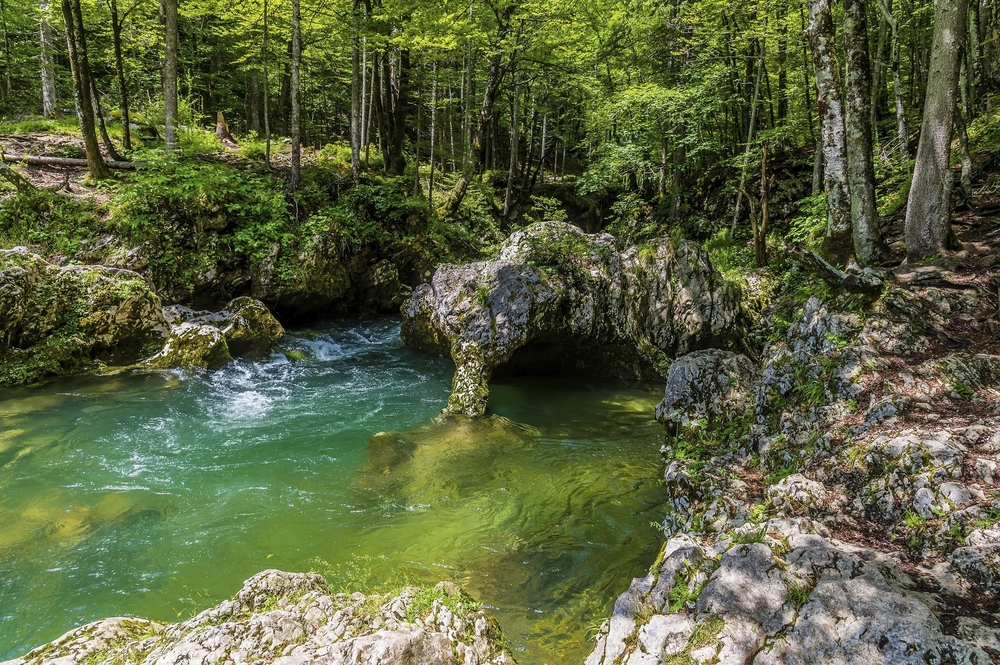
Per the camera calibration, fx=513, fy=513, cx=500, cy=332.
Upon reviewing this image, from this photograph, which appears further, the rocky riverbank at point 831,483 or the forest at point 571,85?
the forest at point 571,85

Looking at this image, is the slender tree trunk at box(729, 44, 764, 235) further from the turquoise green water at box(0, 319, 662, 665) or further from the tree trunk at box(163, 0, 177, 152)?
the tree trunk at box(163, 0, 177, 152)

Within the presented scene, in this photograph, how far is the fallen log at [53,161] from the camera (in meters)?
13.7

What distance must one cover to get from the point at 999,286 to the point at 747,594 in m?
5.75

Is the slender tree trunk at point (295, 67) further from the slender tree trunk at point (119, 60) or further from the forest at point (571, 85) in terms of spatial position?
the slender tree trunk at point (119, 60)

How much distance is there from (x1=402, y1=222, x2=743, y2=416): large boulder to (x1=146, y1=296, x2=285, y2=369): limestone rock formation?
13.8ft

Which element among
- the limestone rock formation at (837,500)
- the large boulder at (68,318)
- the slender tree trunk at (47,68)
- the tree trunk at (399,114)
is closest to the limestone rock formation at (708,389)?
the limestone rock formation at (837,500)

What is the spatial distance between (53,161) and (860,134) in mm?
19173

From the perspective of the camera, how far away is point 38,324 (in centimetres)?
977

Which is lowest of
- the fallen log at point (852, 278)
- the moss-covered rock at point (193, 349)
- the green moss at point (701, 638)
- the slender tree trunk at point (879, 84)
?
the moss-covered rock at point (193, 349)

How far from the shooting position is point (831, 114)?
7.64 meters

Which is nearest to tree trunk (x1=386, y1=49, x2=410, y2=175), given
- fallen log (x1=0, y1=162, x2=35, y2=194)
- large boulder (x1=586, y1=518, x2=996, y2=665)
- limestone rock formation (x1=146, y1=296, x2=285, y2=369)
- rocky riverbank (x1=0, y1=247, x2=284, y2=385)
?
limestone rock formation (x1=146, y1=296, x2=285, y2=369)

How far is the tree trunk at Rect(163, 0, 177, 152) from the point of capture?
13266mm

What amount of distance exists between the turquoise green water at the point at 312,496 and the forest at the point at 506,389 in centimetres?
5

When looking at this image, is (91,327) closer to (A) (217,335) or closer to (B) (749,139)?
(A) (217,335)
